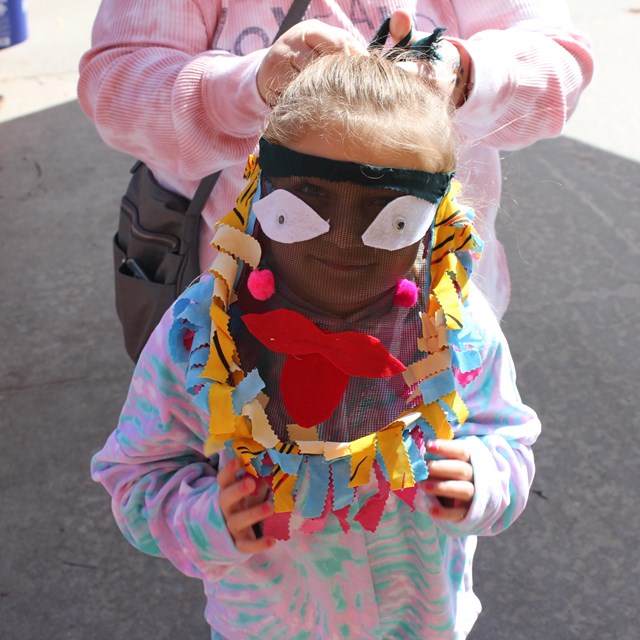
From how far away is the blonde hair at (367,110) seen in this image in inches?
47.9

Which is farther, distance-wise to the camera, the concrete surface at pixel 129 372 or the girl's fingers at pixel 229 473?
the concrete surface at pixel 129 372

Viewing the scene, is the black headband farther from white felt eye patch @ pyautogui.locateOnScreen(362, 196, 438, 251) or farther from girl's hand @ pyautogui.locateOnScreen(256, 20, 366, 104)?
girl's hand @ pyautogui.locateOnScreen(256, 20, 366, 104)

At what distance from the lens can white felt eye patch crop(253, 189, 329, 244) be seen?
3.95 ft

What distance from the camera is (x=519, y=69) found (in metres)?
1.68

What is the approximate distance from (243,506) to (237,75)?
763mm

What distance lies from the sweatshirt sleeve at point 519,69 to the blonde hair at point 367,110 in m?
0.31

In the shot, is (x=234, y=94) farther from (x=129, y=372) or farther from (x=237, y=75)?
(x=129, y=372)

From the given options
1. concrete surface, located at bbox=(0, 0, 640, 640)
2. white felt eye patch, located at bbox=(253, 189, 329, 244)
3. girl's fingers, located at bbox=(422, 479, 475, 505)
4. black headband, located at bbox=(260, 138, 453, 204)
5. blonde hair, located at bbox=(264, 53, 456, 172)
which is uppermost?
blonde hair, located at bbox=(264, 53, 456, 172)

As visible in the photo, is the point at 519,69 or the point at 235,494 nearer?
the point at 235,494

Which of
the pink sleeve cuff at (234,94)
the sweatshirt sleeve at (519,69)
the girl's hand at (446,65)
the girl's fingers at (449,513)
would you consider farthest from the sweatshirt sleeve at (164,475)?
the sweatshirt sleeve at (519,69)

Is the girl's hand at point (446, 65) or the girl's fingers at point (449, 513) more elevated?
the girl's hand at point (446, 65)

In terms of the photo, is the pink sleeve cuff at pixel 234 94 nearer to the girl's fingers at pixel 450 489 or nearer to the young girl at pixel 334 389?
the young girl at pixel 334 389

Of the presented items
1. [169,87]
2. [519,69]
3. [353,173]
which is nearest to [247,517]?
[353,173]

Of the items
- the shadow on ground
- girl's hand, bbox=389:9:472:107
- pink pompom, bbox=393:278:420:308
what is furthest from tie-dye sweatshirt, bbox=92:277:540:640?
the shadow on ground
